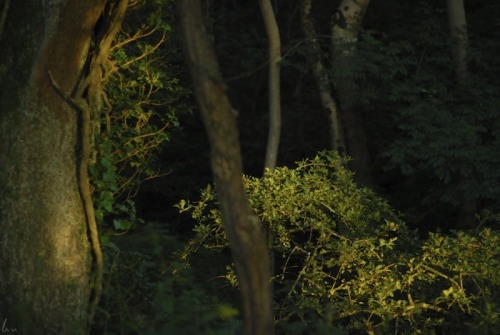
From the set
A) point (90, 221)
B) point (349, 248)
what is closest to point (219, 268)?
point (349, 248)

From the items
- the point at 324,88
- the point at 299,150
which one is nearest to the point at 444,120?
the point at 324,88

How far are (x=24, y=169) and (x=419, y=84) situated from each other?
36.7 ft

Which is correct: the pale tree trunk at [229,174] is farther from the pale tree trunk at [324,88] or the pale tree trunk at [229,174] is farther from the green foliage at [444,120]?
the pale tree trunk at [324,88]

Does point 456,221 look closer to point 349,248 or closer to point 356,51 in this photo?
point 356,51

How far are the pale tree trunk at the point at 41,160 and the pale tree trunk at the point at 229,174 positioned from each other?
6.92 ft

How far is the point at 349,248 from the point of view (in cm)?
985

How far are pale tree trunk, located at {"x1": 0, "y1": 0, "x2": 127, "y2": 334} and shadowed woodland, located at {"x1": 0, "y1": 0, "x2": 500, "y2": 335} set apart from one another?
0.4 inches

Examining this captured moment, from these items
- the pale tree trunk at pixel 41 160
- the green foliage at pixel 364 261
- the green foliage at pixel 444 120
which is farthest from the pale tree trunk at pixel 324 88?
the pale tree trunk at pixel 41 160

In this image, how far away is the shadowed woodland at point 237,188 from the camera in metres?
5.62

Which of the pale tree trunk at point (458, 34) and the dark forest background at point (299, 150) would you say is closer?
the dark forest background at point (299, 150)

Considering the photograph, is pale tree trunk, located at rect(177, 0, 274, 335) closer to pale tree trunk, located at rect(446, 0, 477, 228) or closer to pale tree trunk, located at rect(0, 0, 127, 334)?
pale tree trunk, located at rect(0, 0, 127, 334)

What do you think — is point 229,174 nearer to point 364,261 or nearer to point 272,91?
point 364,261
